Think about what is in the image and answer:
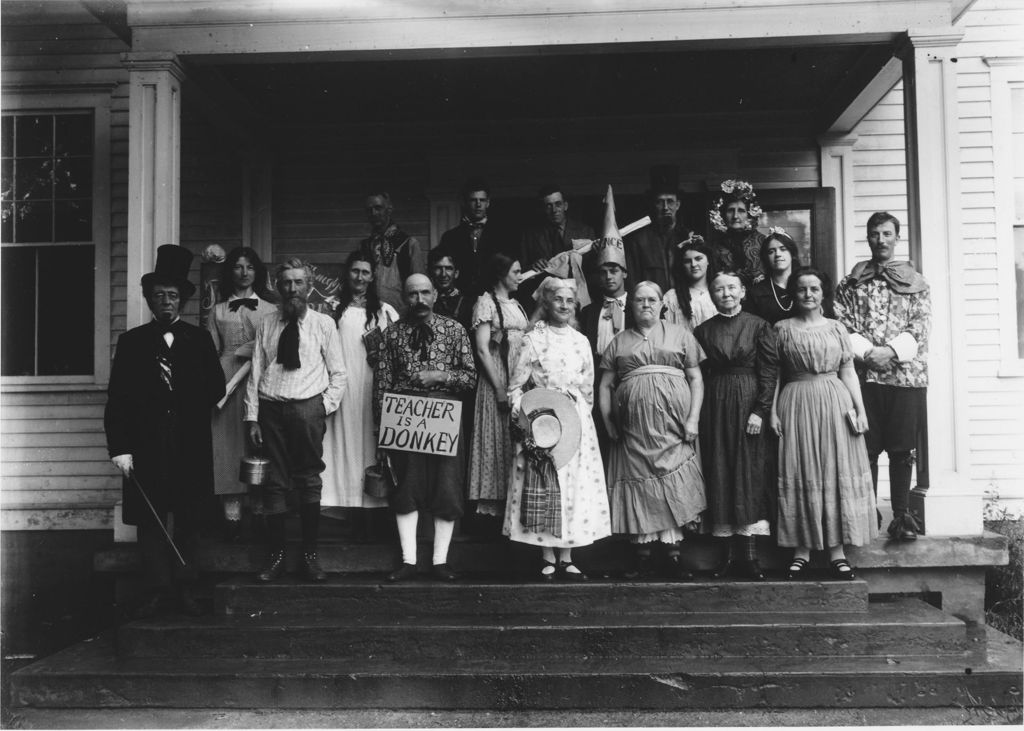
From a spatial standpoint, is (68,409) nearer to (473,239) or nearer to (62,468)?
(62,468)

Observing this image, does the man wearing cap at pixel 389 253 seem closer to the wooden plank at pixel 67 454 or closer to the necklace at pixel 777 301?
the necklace at pixel 777 301

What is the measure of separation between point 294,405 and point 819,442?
10.4ft

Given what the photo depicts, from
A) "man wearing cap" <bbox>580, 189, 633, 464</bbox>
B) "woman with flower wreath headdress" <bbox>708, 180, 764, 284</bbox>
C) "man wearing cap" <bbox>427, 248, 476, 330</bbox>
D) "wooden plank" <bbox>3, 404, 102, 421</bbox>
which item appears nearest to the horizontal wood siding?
"woman with flower wreath headdress" <bbox>708, 180, 764, 284</bbox>

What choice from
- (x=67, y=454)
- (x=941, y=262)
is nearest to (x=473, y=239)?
(x=941, y=262)

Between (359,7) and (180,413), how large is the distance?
3034 mm

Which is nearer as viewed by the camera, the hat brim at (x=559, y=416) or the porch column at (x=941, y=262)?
the hat brim at (x=559, y=416)

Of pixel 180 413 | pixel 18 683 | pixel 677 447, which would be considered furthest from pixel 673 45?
pixel 18 683

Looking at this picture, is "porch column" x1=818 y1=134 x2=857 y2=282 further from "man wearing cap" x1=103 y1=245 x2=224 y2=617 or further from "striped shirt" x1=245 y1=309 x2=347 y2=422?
"man wearing cap" x1=103 y1=245 x2=224 y2=617

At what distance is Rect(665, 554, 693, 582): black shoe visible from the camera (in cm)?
521

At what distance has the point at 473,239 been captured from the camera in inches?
Answer: 244

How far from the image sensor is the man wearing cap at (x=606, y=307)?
5.65 m

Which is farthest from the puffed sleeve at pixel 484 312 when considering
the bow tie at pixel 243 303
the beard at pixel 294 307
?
the bow tie at pixel 243 303

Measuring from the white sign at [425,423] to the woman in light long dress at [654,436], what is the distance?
3.11ft

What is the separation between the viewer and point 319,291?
7137 millimetres
